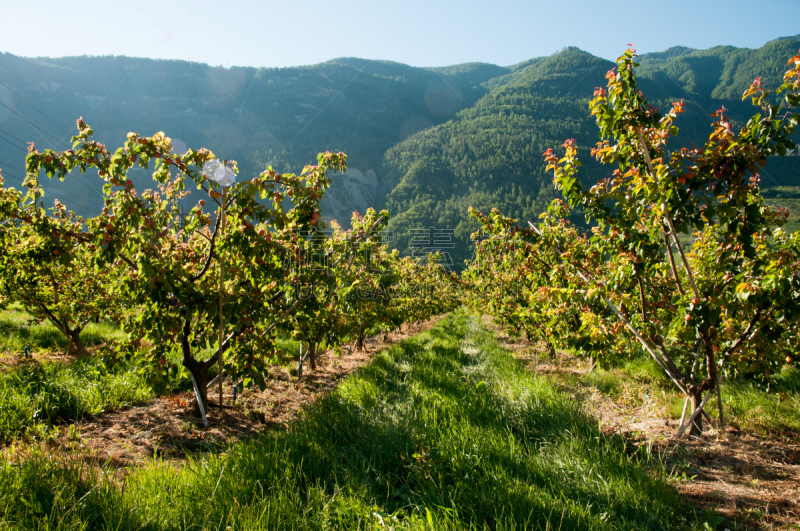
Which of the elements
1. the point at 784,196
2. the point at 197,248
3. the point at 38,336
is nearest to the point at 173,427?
the point at 197,248

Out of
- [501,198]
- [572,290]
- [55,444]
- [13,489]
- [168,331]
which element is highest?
[501,198]

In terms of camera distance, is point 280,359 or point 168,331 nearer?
point 168,331

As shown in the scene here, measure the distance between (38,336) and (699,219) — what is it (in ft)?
41.9

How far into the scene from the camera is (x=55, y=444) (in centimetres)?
345

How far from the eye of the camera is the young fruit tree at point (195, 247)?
3.37 meters

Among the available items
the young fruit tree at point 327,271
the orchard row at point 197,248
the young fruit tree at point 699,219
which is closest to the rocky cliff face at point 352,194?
the young fruit tree at point 327,271

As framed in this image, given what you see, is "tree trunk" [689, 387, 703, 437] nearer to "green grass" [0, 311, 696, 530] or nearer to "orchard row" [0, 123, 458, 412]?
"green grass" [0, 311, 696, 530]

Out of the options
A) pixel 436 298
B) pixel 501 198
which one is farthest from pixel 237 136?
pixel 436 298

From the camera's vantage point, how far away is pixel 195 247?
4449 mm

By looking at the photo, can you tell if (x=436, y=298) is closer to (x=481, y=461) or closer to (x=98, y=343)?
(x=98, y=343)

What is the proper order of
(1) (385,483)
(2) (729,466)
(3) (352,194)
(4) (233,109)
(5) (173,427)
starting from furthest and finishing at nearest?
(4) (233,109)
(3) (352,194)
(5) (173,427)
(2) (729,466)
(1) (385,483)

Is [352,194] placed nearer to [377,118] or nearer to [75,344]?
[377,118]

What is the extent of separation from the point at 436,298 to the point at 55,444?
471 inches

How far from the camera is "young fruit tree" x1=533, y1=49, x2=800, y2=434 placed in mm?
2598
